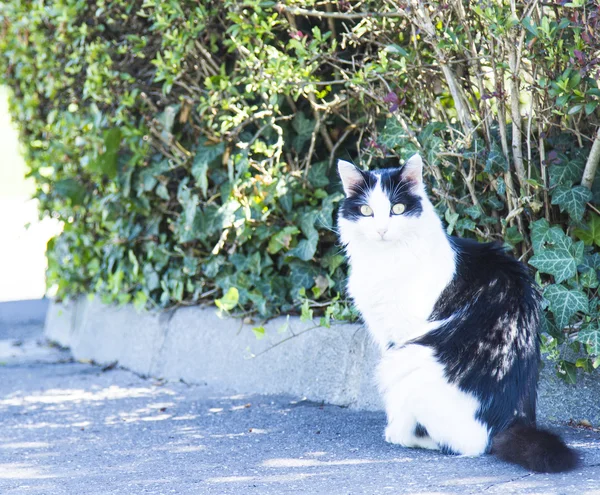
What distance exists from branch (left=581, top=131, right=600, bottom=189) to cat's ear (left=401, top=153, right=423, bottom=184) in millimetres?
771

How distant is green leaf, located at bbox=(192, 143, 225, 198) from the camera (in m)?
5.25

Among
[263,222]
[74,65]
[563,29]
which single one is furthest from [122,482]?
[74,65]

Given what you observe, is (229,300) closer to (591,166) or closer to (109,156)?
(109,156)

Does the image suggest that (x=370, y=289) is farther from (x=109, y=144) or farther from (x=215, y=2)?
(x=109, y=144)

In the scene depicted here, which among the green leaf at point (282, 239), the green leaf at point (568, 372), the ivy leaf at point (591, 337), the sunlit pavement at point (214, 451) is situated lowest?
the sunlit pavement at point (214, 451)

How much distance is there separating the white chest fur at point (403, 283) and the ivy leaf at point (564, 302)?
0.50 m

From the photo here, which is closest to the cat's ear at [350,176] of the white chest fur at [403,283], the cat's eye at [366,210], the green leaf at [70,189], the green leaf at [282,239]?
the cat's eye at [366,210]

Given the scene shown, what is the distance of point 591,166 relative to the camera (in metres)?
3.72

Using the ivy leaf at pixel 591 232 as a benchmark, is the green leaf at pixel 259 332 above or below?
below

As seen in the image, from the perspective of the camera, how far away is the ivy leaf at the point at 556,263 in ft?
12.1

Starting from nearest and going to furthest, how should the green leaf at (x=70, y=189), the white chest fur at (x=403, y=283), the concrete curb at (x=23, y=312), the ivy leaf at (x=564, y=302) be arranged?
1. the white chest fur at (x=403, y=283)
2. the ivy leaf at (x=564, y=302)
3. the green leaf at (x=70, y=189)
4. the concrete curb at (x=23, y=312)

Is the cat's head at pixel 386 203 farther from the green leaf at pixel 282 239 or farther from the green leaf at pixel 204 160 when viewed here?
the green leaf at pixel 204 160

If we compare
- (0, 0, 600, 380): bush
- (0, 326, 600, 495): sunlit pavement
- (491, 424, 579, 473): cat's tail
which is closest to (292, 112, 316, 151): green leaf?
(0, 0, 600, 380): bush

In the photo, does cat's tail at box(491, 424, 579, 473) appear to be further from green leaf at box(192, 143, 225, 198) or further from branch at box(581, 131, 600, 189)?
green leaf at box(192, 143, 225, 198)
